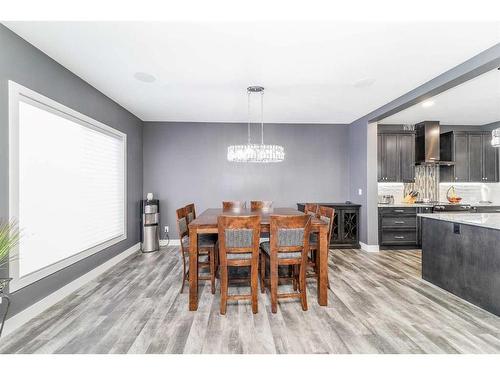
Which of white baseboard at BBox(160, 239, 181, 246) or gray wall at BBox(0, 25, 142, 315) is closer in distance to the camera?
gray wall at BBox(0, 25, 142, 315)

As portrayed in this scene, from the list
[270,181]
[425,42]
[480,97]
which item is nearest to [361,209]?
[270,181]

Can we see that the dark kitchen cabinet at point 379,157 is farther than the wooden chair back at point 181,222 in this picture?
Yes

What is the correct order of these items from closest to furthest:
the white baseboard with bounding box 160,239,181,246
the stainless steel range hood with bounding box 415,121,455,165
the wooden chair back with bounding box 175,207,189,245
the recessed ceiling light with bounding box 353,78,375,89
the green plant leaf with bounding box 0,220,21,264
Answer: the green plant leaf with bounding box 0,220,21,264 < the wooden chair back with bounding box 175,207,189,245 < the recessed ceiling light with bounding box 353,78,375,89 < the stainless steel range hood with bounding box 415,121,455,165 < the white baseboard with bounding box 160,239,181,246

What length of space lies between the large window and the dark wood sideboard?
394 cm

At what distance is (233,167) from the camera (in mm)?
5215

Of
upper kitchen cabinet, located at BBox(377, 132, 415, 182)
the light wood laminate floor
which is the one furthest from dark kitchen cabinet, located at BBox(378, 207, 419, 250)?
the light wood laminate floor

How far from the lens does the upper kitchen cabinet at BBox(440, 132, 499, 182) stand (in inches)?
203

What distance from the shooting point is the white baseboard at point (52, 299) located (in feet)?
6.89

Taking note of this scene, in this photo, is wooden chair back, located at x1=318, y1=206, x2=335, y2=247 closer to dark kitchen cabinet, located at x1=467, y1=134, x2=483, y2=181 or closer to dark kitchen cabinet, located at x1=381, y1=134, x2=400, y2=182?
dark kitchen cabinet, located at x1=381, y1=134, x2=400, y2=182

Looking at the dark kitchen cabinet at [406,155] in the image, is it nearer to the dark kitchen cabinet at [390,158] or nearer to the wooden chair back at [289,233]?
the dark kitchen cabinet at [390,158]

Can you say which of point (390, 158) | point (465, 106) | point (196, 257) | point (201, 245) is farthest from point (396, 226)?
point (196, 257)

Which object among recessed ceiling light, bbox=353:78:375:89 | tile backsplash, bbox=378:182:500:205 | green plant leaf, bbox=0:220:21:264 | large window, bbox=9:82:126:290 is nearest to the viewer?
green plant leaf, bbox=0:220:21:264

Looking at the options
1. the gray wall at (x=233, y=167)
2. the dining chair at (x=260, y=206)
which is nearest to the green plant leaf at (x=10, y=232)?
the dining chair at (x=260, y=206)

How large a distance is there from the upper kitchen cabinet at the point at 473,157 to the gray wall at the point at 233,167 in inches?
87.6
